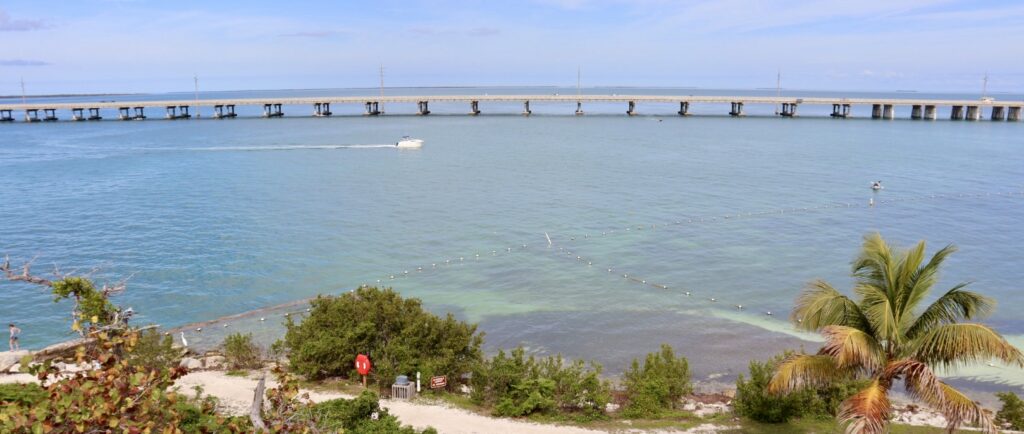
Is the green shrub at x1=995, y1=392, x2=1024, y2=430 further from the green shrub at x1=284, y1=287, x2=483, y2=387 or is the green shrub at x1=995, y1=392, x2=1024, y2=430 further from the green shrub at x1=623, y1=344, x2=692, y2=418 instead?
the green shrub at x1=284, y1=287, x2=483, y2=387

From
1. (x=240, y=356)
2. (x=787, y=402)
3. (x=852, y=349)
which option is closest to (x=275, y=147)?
(x=240, y=356)

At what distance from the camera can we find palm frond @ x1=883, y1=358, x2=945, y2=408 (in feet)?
35.3

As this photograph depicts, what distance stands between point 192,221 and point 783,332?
3774 centimetres

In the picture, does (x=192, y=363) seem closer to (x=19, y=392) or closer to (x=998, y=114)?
(x=19, y=392)

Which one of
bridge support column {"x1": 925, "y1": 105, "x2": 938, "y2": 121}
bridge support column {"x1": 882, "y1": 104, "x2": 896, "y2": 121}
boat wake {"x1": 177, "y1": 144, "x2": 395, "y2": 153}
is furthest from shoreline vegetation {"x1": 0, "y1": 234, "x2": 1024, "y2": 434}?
bridge support column {"x1": 925, "y1": 105, "x2": 938, "y2": 121}

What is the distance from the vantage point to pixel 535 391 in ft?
58.2

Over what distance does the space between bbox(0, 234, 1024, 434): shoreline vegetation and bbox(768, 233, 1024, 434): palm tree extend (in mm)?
26

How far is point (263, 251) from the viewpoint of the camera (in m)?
38.0

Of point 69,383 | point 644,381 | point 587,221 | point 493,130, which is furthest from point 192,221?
point 493,130

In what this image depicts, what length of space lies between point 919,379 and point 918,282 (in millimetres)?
1668

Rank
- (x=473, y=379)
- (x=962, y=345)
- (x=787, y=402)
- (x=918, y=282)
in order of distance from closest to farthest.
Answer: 1. (x=962, y=345)
2. (x=918, y=282)
3. (x=787, y=402)
4. (x=473, y=379)

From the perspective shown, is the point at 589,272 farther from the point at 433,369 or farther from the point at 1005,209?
the point at 1005,209

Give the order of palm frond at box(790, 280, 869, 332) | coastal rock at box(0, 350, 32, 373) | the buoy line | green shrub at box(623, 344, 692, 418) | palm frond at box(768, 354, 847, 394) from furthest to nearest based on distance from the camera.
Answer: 1. the buoy line
2. coastal rock at box(0, 350, 32, 373)
3. green shrub at box(623, 344, 692, 418)
4. palm frond at box(790, 280, 869, 332)
5. palm frond at box(768, 354, 847, 394)

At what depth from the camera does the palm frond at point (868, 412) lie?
1071 centimetres
